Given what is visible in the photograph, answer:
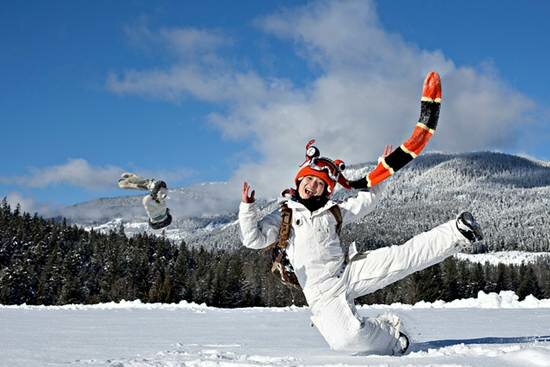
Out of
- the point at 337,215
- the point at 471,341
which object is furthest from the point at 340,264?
the point at 471,341

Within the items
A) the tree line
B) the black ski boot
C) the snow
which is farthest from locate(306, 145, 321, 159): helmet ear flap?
the snow

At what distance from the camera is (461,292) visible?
2331 inches

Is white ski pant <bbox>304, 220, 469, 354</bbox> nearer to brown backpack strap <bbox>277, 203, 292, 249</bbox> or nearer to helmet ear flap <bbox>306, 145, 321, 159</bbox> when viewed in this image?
brown backpack strap <bbox>277, 203, 292, 249</bbox>

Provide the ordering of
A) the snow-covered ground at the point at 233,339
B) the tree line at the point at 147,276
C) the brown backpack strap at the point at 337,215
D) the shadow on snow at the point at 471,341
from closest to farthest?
1. the snow-covered ground at the point at 233,339
2. the shadow on snow at the point at 471,341
3. the brown backpack strap at the point at 337,215
4. the tree line at the point at 147,276

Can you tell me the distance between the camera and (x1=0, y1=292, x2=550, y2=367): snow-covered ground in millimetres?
5293

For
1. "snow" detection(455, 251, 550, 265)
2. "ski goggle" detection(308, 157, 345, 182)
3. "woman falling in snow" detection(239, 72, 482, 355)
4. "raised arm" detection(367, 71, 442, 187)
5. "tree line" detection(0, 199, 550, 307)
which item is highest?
"snow" detection(455, 251, 550, 265)

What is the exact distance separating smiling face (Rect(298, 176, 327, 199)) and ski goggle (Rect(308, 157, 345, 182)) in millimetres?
133

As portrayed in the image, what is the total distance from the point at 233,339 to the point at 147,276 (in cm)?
5527

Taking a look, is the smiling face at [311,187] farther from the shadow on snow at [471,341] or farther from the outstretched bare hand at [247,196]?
the shadow on snow at [471,341]

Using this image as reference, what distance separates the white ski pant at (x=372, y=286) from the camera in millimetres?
6164

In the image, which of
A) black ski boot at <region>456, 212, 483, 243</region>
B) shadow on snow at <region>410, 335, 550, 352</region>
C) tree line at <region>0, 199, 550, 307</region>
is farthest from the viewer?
tree line at <region>0, 199, 550, 307</region>

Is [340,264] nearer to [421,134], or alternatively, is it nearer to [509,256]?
[421,134]

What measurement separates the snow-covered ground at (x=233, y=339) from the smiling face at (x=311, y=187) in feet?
6.02

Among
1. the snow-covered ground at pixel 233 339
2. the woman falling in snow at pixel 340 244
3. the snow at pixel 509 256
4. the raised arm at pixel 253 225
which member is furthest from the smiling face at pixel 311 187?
the snow at pixel 509 256
